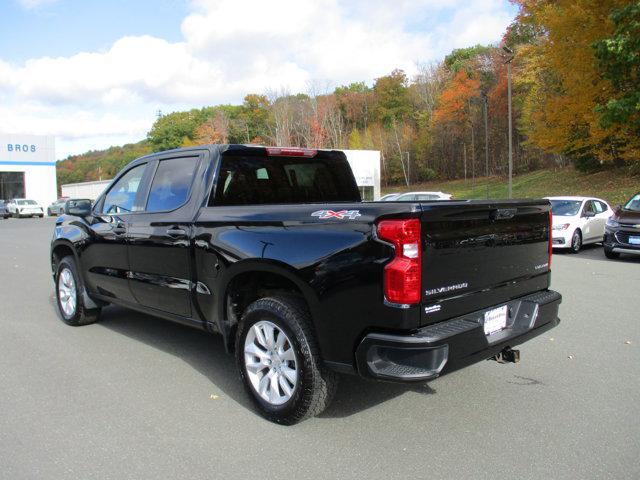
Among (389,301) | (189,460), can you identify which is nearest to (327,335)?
(389,301)

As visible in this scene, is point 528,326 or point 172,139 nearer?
point 528,326

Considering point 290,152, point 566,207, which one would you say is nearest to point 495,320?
point 290,152

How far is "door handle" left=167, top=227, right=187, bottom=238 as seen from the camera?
442 cm

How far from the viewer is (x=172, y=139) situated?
287ft

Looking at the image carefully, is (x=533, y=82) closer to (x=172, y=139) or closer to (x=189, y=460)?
(x=189, y=460)

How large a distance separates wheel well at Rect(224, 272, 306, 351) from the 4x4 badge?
590 millimetres

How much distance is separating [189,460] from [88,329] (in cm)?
360

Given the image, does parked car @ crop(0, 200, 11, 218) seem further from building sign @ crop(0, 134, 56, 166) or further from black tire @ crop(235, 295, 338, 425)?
black tire @ crop(235, 295, 338, 425)

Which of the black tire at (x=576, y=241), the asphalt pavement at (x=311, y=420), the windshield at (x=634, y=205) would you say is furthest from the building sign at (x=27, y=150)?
the windshield at (x=634, y=205)

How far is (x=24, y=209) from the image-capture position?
42.6 meters

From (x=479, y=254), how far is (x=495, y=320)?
479mm

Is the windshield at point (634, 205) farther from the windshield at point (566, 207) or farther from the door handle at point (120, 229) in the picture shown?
the door handle at point (120, 229)

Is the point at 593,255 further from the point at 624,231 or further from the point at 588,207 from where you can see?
the point at 588,207

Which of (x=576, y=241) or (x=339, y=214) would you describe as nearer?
(x=339, y=214)
